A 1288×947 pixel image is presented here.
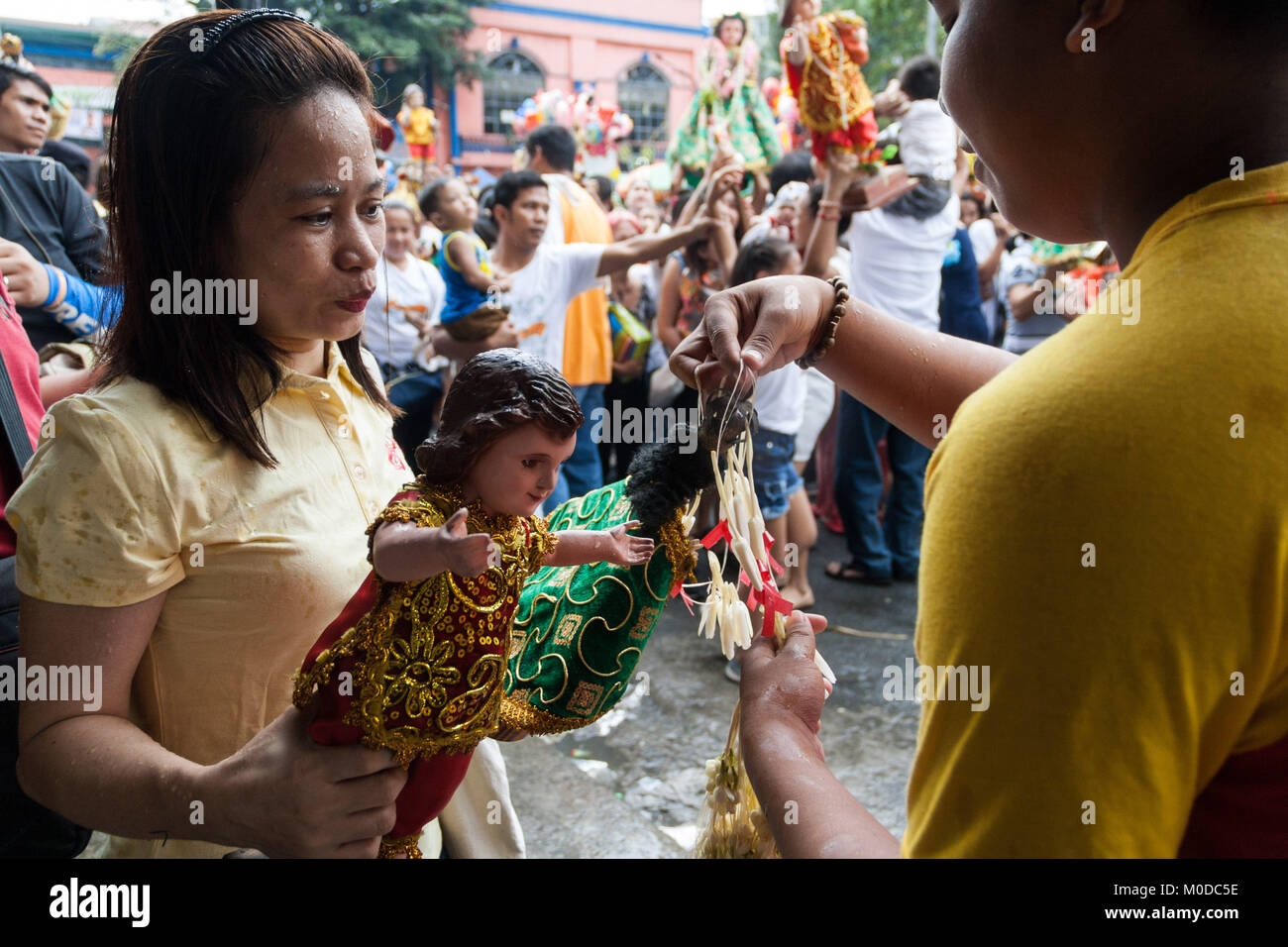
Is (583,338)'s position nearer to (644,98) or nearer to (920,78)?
(920,78)

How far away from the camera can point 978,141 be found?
41.4 inches

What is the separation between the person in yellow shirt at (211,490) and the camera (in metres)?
1.17

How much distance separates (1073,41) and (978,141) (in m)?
0.19

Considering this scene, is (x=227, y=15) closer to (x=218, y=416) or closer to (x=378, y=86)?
(x=378, y=86)

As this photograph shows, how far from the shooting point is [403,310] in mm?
5527

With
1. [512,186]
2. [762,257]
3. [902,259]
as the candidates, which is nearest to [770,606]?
[762,257]

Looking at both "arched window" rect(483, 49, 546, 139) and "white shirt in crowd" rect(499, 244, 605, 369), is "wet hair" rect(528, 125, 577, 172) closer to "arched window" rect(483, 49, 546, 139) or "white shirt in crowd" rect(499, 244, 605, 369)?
"white shirt in crowd" rect(499, 244, 605, 369)

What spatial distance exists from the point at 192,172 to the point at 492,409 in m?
0.54

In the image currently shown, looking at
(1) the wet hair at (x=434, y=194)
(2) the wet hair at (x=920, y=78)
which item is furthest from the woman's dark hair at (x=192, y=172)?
(1) the wet hair at (x=434, y=194)

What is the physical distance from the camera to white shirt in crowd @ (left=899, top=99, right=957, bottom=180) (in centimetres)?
509

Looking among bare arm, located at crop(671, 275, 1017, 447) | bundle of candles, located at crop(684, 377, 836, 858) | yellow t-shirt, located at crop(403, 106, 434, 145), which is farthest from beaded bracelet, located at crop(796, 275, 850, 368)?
yellow t-shirt, located at crop(403, 106, 434, 145)

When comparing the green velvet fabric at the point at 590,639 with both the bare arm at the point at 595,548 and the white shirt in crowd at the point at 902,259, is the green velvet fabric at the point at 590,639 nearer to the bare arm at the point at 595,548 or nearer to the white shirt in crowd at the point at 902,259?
the bare arm at the point at 595,548
